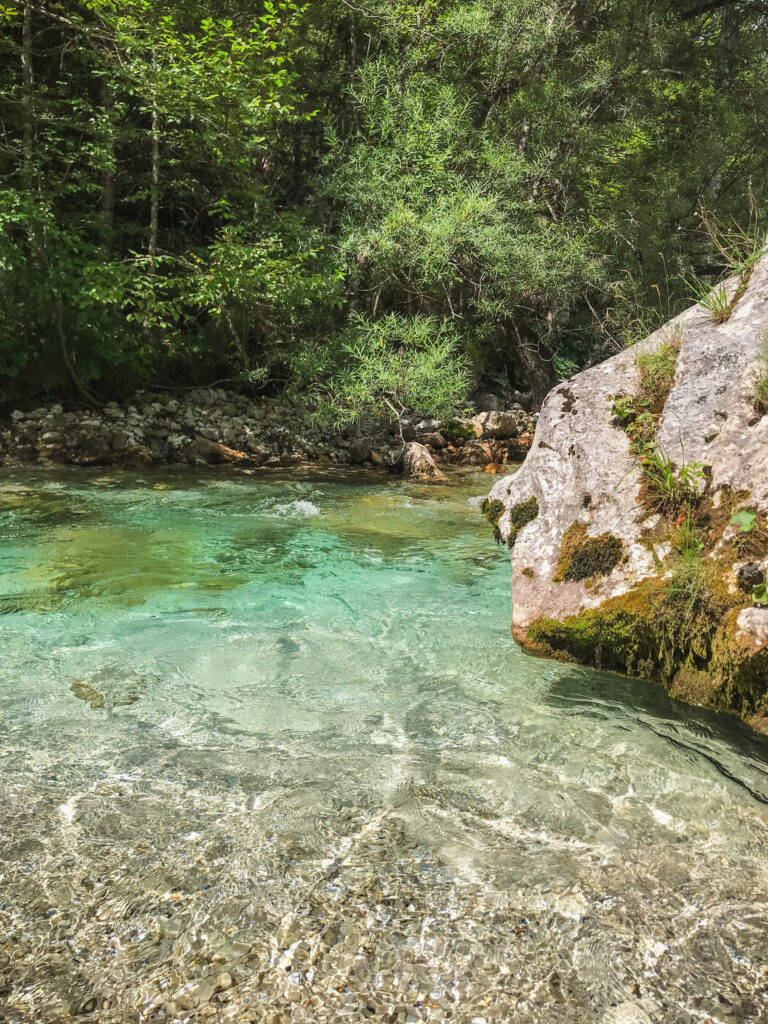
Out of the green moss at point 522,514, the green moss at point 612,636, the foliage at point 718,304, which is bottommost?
the green moss at point 612,636

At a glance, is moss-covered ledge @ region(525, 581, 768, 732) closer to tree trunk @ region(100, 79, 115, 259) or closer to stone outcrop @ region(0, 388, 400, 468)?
stone outcrop @ region(0, 388, 400, 468)

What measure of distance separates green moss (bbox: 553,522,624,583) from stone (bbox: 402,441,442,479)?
690cm

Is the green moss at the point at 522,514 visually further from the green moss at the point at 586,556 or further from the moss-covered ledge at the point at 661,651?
the moss-covered ledge at the point at 661,651

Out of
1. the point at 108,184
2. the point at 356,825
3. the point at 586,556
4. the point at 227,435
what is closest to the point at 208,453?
the point at 227,435

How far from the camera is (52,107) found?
36.3 ft

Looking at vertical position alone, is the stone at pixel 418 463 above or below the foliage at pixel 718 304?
below

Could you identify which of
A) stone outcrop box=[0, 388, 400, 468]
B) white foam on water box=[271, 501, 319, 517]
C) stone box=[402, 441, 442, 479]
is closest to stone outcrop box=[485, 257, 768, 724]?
white foam on water box=[271, 501, 319, 517]

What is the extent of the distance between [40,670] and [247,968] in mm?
2374

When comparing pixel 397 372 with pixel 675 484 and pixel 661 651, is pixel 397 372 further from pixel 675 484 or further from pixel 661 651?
pixel 661 651

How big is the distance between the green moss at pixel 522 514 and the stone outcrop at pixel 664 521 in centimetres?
1

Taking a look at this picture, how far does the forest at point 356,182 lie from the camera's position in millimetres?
10180

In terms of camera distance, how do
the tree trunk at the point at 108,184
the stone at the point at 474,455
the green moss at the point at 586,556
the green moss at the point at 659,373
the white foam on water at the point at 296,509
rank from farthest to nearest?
1. the stone at the point at 474,455
2. the tree trunk at the point at 108,184
3. the white foam on water at the point at 296,509
4. the green moss at the point at 659,373
5. the green moss at the point at 586,556

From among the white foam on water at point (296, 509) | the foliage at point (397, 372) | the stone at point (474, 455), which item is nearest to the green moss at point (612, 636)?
the white foam on water at point (296, 509)

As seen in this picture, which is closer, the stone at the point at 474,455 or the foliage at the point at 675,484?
the foliage at the point at 675,484
